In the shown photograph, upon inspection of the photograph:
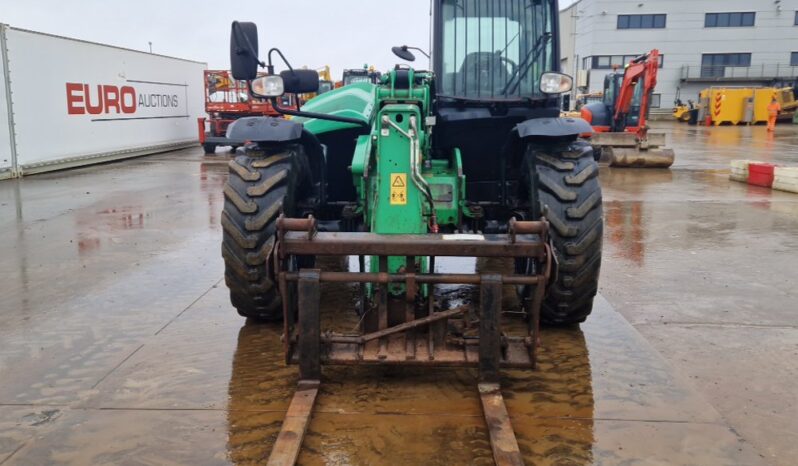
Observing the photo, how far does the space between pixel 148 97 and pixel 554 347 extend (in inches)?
757

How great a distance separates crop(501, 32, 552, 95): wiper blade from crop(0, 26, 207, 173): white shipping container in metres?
13.3

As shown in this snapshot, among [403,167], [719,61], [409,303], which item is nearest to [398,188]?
[403,167]

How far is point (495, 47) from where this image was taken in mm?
5230

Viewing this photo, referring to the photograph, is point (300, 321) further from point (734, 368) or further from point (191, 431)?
point (734, 368)

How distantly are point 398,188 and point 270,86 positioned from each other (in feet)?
→ 4.05

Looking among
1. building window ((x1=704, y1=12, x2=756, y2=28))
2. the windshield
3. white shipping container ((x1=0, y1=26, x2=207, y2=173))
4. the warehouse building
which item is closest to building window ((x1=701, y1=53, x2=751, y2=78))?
the warehouse building

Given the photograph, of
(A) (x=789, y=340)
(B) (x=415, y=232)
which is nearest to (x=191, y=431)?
(B) (x=415, y=232)

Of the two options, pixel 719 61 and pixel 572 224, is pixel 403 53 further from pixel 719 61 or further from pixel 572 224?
pixel 719 61

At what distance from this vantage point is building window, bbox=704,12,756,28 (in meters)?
49.4

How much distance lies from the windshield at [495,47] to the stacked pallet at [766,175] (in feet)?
27.8

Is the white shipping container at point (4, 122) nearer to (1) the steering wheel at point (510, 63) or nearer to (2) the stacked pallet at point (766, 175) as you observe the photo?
Result: (1) the steering wheel at point (510, 63)

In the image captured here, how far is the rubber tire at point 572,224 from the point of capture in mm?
4285

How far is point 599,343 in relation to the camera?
14.8 ft

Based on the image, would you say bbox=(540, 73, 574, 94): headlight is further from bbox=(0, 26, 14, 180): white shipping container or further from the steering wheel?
bbox=(0, 26, 14, 180): white shipping container
